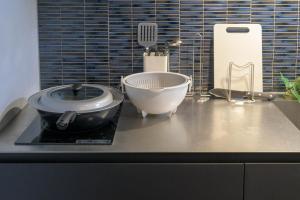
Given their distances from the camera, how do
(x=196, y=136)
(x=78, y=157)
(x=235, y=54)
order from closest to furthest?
(x=78, y=157)
(x=196, y=136)
(x=235, y=54)

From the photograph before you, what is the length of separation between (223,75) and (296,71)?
305 millimetres

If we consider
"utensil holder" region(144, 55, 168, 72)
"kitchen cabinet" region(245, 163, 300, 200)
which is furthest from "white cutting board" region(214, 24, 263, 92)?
"kitchen cabinet" region(245, 163, 300, 200)

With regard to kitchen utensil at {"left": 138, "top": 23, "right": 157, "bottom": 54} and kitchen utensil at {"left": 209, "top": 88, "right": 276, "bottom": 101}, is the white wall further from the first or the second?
kitchen utensil at {"left": 209, "top": 88, "right": 276, "bottom": 101}

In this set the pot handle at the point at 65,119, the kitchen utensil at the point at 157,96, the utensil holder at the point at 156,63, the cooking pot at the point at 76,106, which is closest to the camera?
the pot handle at the point at 65,119

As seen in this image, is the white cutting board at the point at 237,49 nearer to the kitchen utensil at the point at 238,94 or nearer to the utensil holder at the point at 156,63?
the kitchen utensil at the point at 238,94

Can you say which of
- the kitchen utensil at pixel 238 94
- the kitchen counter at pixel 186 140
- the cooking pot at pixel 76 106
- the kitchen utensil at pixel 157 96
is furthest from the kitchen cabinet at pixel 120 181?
the kitchen utensil at pixel 238 94

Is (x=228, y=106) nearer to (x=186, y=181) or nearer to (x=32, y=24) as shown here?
(x=186, y=181)

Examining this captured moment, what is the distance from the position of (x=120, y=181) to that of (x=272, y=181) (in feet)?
1.41

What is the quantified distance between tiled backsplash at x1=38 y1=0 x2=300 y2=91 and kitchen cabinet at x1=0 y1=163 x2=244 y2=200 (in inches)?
26.5

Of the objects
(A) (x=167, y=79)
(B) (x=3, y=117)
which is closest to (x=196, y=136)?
(A) (x=167, y=79)

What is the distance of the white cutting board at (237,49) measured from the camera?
6.43ft

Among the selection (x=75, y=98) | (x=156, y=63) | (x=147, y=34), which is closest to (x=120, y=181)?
(x=75, y=98)

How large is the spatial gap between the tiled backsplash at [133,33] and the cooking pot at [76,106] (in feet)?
1.17

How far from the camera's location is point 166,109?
1667 millimetres
